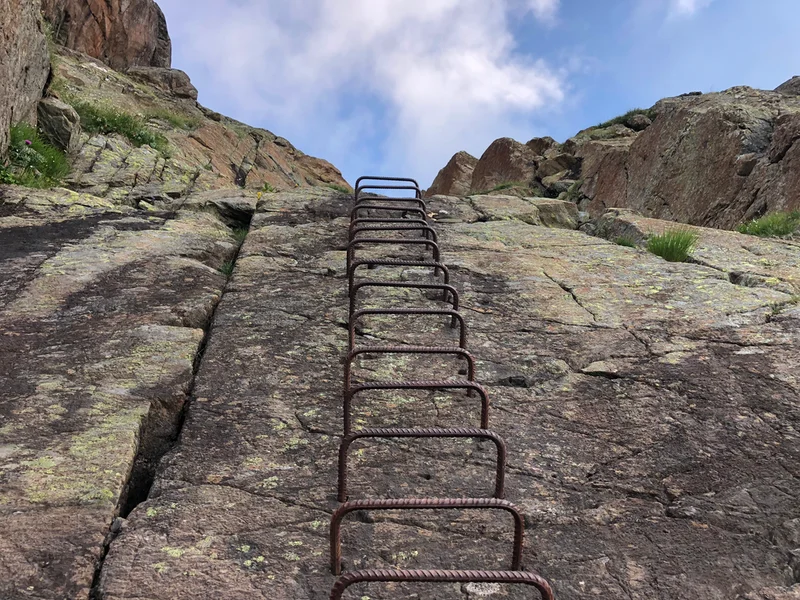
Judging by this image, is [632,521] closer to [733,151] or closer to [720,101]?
[733,151]

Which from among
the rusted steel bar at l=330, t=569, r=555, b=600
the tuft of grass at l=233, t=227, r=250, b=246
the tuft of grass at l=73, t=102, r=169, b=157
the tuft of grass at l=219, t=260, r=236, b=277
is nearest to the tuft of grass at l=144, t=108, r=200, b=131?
the tuft of grass at l=73, t=102, r=169, b=157

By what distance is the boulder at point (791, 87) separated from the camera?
1112 cm

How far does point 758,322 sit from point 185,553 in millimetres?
3626

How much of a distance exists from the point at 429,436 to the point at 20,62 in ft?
27.3

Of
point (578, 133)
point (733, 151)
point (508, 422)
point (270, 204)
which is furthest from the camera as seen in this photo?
point (578, 133)

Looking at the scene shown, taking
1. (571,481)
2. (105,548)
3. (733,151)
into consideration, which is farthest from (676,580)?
(733,151)

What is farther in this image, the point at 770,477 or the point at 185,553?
the point at 770,477

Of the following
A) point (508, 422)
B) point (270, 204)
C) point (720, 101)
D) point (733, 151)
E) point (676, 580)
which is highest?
point (720, 101)

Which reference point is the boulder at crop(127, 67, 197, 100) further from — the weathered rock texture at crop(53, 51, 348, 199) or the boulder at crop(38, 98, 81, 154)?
the boulder at crop(38, 98, 81, 154)

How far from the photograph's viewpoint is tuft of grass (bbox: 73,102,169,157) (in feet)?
34.9

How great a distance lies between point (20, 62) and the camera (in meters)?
7.92

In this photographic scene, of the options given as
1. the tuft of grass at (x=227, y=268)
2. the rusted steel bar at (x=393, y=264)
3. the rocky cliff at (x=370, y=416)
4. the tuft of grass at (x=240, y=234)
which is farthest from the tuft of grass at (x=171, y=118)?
the rusted steel bar at (x=393, y=264)

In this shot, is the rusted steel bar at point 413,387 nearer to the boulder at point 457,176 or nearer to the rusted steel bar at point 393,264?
the rusted steel bar at point 393,264

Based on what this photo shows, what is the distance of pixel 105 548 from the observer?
83.0 inches
